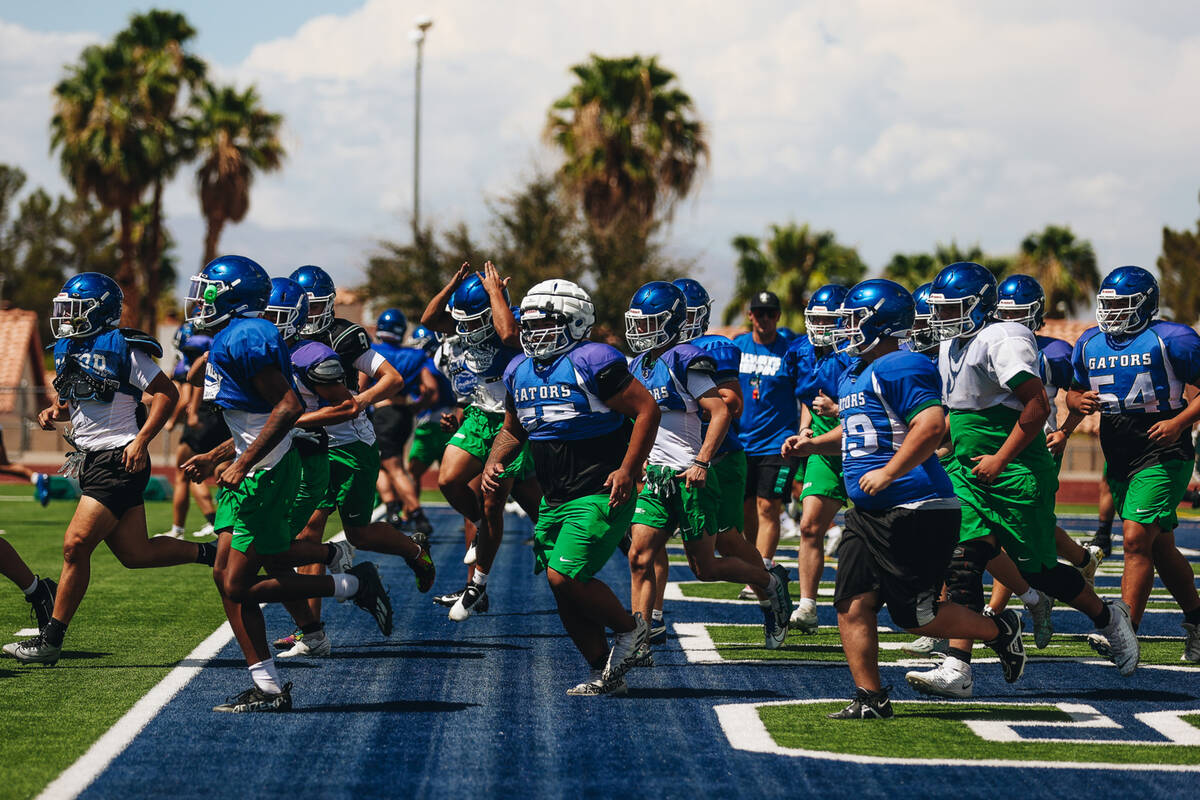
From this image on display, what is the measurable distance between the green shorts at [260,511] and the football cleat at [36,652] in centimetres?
158

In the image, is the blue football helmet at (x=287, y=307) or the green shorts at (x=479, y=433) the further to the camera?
the green shorts at (x=479, y=433)

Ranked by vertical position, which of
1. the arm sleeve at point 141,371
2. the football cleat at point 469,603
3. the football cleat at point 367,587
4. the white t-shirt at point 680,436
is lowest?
the football cleat at point 469,603

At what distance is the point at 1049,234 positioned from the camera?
53.6 metres

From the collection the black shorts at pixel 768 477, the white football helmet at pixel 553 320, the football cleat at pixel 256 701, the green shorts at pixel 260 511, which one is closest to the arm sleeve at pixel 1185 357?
the black shorts at pixel 768 477

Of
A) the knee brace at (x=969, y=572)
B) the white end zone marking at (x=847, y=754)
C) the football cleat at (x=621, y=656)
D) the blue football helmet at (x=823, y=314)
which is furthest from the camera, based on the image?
the blue football helmet at (x=823, y=314)

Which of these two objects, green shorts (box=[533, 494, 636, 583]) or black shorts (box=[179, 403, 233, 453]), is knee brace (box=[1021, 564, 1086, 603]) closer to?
green shorts (box=[533, 494, 636, 583])

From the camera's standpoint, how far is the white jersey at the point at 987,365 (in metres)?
7.00

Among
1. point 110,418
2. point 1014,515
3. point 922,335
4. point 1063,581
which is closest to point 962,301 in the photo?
point 1014,515

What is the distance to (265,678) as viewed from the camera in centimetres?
646

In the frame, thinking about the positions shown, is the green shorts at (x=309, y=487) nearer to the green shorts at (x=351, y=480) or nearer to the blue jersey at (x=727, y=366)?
the green shorts at (x=351, y=480)

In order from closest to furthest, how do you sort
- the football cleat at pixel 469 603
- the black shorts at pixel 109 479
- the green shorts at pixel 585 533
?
the green shorts at pixel 585 533
the black shorts at pixel 109 479
the football cleat at pixel 469 603

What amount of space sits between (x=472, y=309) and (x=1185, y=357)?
415cm

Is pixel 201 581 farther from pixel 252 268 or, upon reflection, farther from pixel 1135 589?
pixel 1135 589

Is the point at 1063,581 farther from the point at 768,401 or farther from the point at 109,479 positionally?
the point at 109,479
